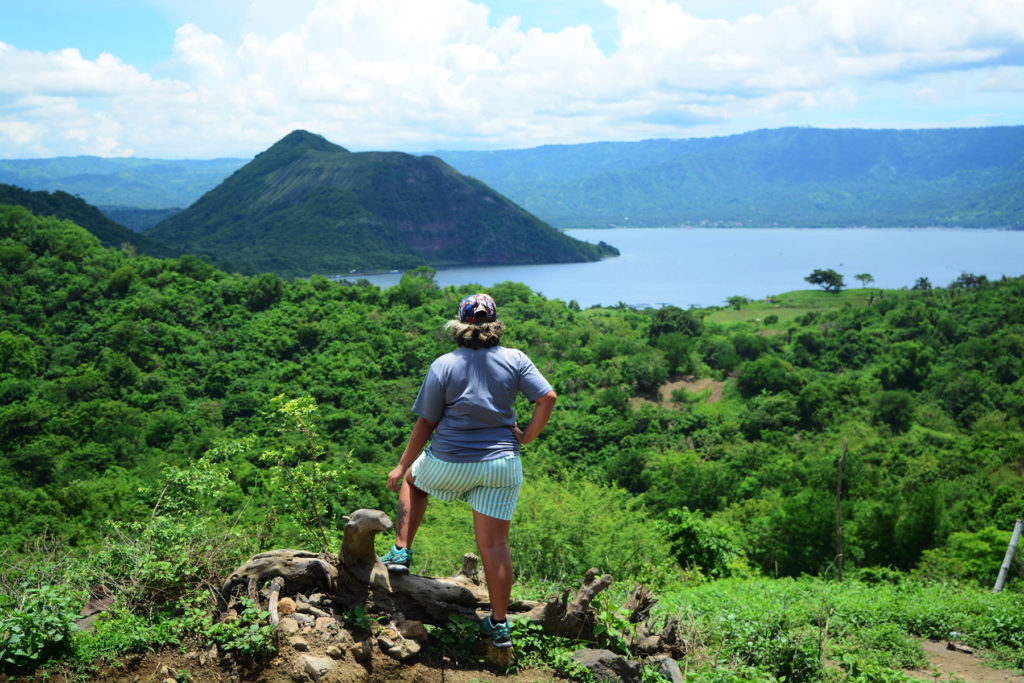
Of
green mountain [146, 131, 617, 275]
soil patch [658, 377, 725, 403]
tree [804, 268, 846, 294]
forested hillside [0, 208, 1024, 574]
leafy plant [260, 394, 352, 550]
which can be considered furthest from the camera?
green mountain [146, 131, 617, 275]

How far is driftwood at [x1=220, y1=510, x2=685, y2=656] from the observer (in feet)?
13.5

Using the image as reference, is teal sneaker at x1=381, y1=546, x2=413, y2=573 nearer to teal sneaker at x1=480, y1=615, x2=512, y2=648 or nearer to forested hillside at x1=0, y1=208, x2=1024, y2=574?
teal sneaker at x1=480, y1=615, x2=512, y2=648

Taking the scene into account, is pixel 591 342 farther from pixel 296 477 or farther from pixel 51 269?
pixel 296 477

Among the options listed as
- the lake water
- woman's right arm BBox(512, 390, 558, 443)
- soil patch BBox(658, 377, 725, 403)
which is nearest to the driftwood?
woman's right arm BBox(512, 390, 558, 443)

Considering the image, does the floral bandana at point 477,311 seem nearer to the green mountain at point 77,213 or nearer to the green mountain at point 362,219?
the green mountain at point 77,213

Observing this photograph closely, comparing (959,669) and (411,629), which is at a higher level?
(411,629)

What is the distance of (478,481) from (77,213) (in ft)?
242

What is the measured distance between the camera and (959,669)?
5742 mm

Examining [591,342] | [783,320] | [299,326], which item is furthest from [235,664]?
[783,320]

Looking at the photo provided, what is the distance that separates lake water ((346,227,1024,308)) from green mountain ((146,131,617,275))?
568cm

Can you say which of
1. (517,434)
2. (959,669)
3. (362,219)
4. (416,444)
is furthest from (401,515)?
(362,219)

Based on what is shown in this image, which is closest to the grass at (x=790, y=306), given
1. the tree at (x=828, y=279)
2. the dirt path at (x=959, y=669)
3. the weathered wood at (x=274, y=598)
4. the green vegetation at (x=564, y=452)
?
the green vegetation at (x=564, y=452)

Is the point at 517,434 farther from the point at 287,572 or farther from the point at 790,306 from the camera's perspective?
the point at 790,306

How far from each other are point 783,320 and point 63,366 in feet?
160
